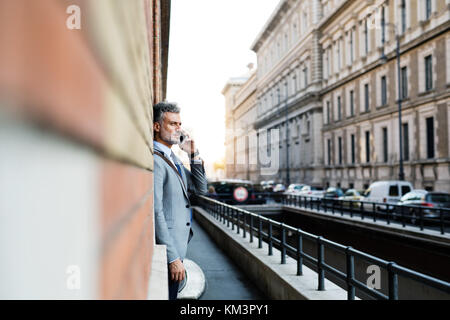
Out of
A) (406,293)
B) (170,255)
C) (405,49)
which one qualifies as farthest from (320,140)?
(170,255)

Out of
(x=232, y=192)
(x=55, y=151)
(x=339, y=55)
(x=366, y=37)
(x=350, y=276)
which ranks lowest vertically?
(x=350, y=276)

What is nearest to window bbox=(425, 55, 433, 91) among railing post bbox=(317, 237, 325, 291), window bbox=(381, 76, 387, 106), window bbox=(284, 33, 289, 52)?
window bbox=(381, 76, 387, 106)

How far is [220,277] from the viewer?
11469mm

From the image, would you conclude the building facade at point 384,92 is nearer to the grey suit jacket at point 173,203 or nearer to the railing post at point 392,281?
the railing post at point 392,281

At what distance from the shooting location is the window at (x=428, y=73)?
34812mm

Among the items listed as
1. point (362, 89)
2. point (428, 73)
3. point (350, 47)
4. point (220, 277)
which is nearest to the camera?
point (220, 277)

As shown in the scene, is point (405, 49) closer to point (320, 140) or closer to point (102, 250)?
point (320, 140)

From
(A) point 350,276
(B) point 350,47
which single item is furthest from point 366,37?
(A) point 350,276

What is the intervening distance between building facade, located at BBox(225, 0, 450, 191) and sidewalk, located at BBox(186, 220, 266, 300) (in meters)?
19.2

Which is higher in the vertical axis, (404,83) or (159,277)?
(404,83)

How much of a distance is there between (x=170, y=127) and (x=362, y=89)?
44481 mm

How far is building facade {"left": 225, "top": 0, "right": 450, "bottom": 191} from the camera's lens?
111 feet

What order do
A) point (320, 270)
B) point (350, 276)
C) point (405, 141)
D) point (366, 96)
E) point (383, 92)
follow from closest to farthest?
point (350, 276), point (320, 270), point (405, 141), point (383, 92), point (366, 96)

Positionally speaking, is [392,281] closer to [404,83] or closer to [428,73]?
[428,73]
